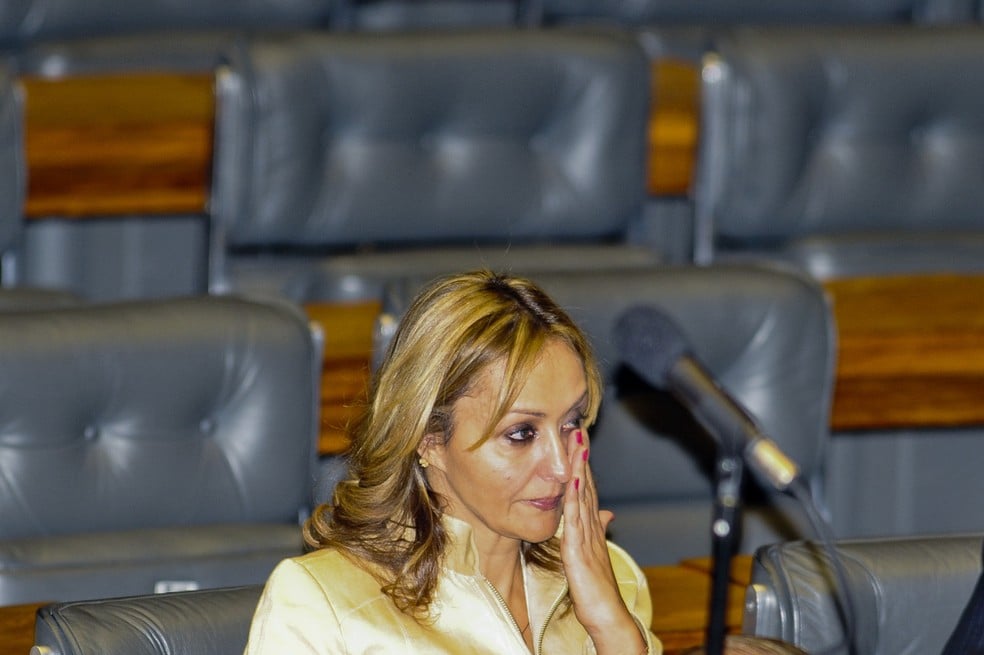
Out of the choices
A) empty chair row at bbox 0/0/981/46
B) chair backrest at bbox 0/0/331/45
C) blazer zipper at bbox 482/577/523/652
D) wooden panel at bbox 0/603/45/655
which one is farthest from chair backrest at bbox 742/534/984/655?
chair backrest at bbox 0/0/331/45

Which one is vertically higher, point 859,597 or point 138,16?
point 138,16

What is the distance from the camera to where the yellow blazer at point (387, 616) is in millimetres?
1192

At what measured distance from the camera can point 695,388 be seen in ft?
3.34

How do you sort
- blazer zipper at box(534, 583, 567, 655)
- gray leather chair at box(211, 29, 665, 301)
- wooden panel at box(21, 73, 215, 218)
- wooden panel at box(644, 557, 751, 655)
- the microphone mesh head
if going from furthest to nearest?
wooden panel at box(21, 73, 215, 218) → gray leather chair at box(211, 29, 665, 301) → wooden panel at box(644, 557, 751, 655) → blazer zipper at box(534, 583, 567, 655) → the microphone mesh head

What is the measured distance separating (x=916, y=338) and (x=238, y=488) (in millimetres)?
904

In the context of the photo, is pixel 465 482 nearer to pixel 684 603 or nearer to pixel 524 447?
pixel 524 447

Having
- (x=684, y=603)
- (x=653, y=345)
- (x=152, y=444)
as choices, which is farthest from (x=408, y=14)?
(x=653, y=345)

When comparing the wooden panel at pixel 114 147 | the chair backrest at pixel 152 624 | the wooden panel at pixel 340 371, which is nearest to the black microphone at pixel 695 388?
the chair backrest at pixel 152 624

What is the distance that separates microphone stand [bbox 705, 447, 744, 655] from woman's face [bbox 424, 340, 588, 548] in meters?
0.30

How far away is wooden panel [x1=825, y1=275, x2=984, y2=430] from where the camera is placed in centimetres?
208

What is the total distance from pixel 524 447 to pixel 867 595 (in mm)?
324

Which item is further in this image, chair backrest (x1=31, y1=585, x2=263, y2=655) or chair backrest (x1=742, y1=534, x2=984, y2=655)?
chair backrest (x1=742, y1=534, x2=984, y2=655)

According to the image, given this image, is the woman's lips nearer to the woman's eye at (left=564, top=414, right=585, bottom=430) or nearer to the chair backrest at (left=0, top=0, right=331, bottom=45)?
the woman's eye at (left=564, top=414, right=585, bottom=430)

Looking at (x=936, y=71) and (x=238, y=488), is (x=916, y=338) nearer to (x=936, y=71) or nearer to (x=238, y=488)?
(x=936, y=71)
